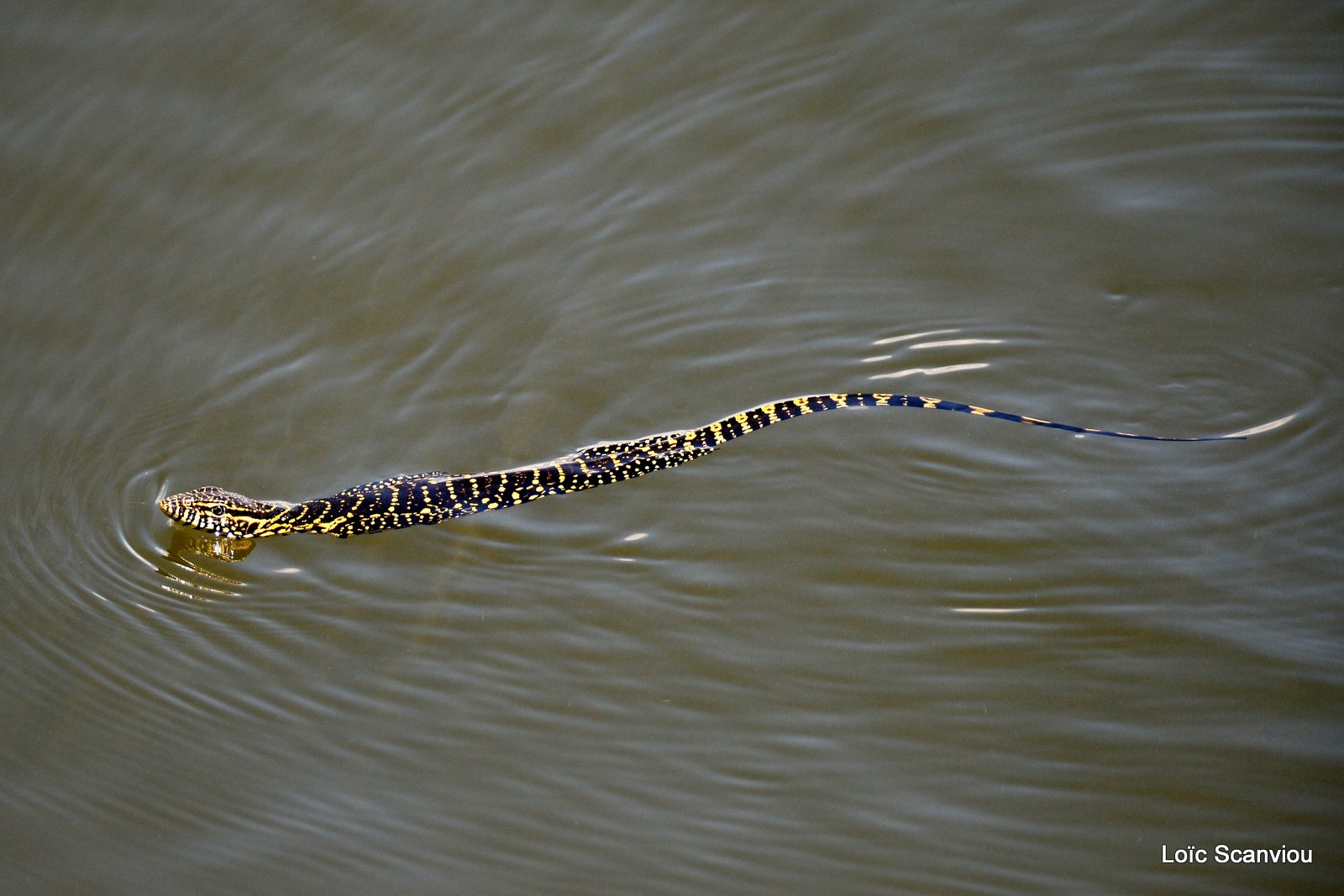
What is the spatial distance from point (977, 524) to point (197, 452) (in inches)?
186

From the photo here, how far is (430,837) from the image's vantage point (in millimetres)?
5883

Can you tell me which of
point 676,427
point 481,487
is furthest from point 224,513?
point 676,427

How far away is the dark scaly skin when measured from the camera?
23.1ft

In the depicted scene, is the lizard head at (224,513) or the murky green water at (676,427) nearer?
the murky green water at (676,427)

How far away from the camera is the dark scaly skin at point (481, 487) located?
277 inches

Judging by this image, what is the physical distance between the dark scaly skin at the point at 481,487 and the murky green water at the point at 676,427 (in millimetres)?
119

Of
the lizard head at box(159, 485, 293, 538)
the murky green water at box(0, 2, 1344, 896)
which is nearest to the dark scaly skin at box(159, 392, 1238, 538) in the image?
the lizard head at box(159, 485, 293, 538)

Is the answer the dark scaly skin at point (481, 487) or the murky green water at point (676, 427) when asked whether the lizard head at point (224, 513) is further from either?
Result: the murky green water at point (676, 427)

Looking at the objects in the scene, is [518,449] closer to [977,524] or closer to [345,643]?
[345,643]

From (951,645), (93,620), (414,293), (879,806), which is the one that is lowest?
(879,806)

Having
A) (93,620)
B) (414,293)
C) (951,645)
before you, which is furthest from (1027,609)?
(93,620)

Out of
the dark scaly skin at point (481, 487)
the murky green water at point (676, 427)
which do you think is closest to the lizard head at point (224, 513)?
the dark scaly skin at point (481, 487)

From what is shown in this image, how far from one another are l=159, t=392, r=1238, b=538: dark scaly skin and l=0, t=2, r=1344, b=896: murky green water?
4.7 inches

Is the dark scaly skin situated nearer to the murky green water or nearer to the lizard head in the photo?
the lizard head
